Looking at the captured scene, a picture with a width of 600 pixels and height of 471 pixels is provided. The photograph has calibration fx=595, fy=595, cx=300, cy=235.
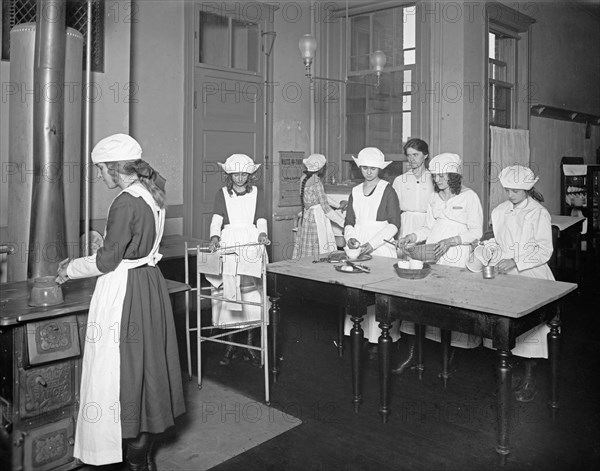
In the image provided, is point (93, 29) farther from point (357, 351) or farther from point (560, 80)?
point (560, 80)

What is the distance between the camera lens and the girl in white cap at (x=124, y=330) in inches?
104

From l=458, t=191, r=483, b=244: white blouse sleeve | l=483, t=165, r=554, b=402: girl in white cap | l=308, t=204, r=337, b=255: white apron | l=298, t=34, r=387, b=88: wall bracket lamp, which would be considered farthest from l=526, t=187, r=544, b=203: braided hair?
l=298, t=34, r=387, b=88: wall bracket lamp

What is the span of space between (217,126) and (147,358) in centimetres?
389

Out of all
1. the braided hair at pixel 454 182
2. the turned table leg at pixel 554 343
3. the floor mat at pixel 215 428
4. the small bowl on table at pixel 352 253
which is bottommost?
the floor mat at pixel 215 428

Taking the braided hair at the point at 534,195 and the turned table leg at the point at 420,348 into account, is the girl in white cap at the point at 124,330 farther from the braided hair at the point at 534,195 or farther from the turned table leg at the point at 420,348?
the braided hair at the point at 534,195

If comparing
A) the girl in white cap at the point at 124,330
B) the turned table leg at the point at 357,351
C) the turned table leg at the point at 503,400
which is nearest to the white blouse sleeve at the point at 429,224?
the turned table leg at the point at 357,351

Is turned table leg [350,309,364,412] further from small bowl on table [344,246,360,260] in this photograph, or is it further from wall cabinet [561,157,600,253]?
wall cabinet [561,157,600,253]

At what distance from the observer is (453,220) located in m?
4.18

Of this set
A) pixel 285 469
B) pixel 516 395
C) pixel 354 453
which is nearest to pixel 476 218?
pixel 516 395

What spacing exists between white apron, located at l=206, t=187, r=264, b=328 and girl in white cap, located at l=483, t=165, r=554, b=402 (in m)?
1.67

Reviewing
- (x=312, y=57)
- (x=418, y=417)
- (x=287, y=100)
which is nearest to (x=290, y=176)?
(x=287, y=100)

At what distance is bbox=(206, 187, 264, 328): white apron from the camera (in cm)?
427

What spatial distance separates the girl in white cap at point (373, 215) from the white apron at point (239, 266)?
71cm

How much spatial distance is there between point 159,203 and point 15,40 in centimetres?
179
